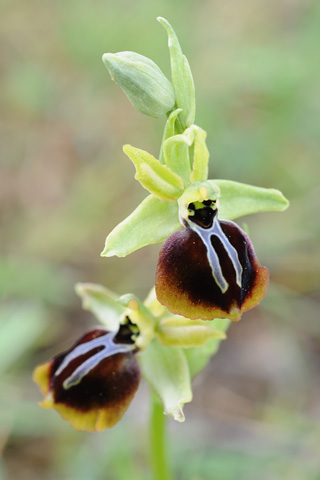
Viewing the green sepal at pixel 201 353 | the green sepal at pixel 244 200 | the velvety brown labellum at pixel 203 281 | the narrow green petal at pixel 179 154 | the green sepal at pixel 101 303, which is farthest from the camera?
the green sepal at pixel 101 303

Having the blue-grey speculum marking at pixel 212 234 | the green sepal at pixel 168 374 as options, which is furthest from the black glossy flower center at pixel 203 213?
the green sepal at pixel 168 374

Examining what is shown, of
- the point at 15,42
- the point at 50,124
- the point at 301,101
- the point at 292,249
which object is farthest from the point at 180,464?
the point at 15,42

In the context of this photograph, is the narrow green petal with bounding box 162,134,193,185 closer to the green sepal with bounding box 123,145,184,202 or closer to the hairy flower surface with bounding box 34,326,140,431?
the green sepal with bounding box 123,145,184,202

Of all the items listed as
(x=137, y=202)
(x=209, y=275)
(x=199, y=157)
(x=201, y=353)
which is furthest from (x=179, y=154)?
(x=137, y=202)

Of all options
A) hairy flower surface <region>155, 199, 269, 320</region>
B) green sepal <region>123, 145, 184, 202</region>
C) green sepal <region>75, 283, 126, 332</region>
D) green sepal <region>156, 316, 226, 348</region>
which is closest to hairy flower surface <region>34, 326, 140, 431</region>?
green sepal <region>156, 316, 226, 348</region>

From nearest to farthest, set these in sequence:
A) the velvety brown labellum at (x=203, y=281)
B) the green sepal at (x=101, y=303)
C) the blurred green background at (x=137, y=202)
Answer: the velvety brown labellum at (x=203, y=281)
the green sepal at (x=101, y=303)
the blurred green background at (x=137, y=202)

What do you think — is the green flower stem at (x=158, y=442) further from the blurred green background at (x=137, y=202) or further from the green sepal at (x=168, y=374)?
the blurred green background at (x=137, y=202)

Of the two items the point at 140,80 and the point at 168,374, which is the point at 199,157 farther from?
the point at 168,374
